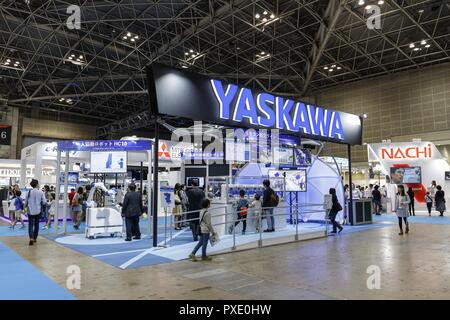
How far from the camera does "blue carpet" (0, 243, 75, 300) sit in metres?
4.45

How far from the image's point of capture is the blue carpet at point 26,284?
175 inches

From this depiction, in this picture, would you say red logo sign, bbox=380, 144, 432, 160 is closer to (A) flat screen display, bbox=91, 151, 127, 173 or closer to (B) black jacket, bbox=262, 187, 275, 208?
(B) black jacket, bbox=262, 187, 275, 208

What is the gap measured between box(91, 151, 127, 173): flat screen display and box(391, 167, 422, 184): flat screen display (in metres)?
16.0

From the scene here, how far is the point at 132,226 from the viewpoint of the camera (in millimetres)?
9648

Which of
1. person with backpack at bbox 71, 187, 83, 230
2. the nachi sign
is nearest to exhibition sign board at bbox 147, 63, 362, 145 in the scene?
the nachi sign

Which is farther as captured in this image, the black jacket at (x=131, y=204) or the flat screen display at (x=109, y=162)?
the flat screen display at (x=109, y=162)

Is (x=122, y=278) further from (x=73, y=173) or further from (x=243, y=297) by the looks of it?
(x=73, y=173)

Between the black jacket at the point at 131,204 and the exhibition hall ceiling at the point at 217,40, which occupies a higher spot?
the exhibition hall ceiling at the point at 217,40

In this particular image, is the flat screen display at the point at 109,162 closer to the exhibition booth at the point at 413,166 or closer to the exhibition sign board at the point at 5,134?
the exhibition sign board at the point at 5,134

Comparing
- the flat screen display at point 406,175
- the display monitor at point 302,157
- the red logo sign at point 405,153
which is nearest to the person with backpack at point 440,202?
the flat screen display at point 406,175

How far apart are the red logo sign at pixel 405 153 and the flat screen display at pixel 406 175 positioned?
67 centimetres
